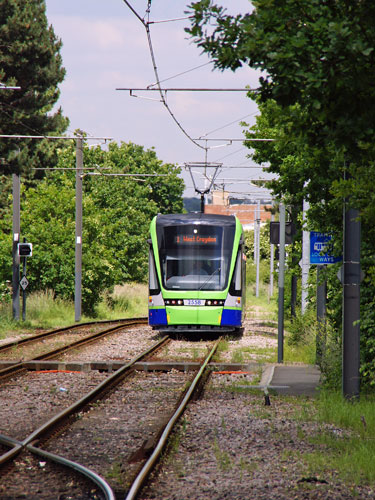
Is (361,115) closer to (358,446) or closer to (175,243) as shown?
(358,446)

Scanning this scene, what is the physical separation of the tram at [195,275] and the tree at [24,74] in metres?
7.88

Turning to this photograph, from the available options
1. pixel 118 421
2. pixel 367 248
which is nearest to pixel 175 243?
pixel 367 248

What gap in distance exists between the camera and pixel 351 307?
1069cm

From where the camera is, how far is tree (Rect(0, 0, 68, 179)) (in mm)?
27703

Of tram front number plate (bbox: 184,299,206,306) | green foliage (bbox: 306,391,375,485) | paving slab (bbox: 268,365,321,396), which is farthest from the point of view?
tram front number plate (bbox: 184,299,206,306)

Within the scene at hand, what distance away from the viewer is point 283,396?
11.8 metres

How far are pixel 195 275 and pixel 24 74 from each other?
44.5 ft

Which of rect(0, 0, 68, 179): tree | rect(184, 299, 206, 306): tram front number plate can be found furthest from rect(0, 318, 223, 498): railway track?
Answer: rect(0, 0, 68, 179): tree

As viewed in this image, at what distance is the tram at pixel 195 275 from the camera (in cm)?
2153

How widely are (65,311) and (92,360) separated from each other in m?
15.0

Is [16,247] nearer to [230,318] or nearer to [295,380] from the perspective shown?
[230,318]

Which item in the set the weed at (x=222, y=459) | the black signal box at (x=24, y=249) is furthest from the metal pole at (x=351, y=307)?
the black signal box at (x=24, y=249)

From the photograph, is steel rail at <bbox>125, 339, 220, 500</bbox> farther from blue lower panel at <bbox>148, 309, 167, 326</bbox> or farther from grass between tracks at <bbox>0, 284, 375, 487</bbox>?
blue lower panel at <bbox>148, 309, 167, 326</bbox>

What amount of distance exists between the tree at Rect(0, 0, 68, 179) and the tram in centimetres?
788
